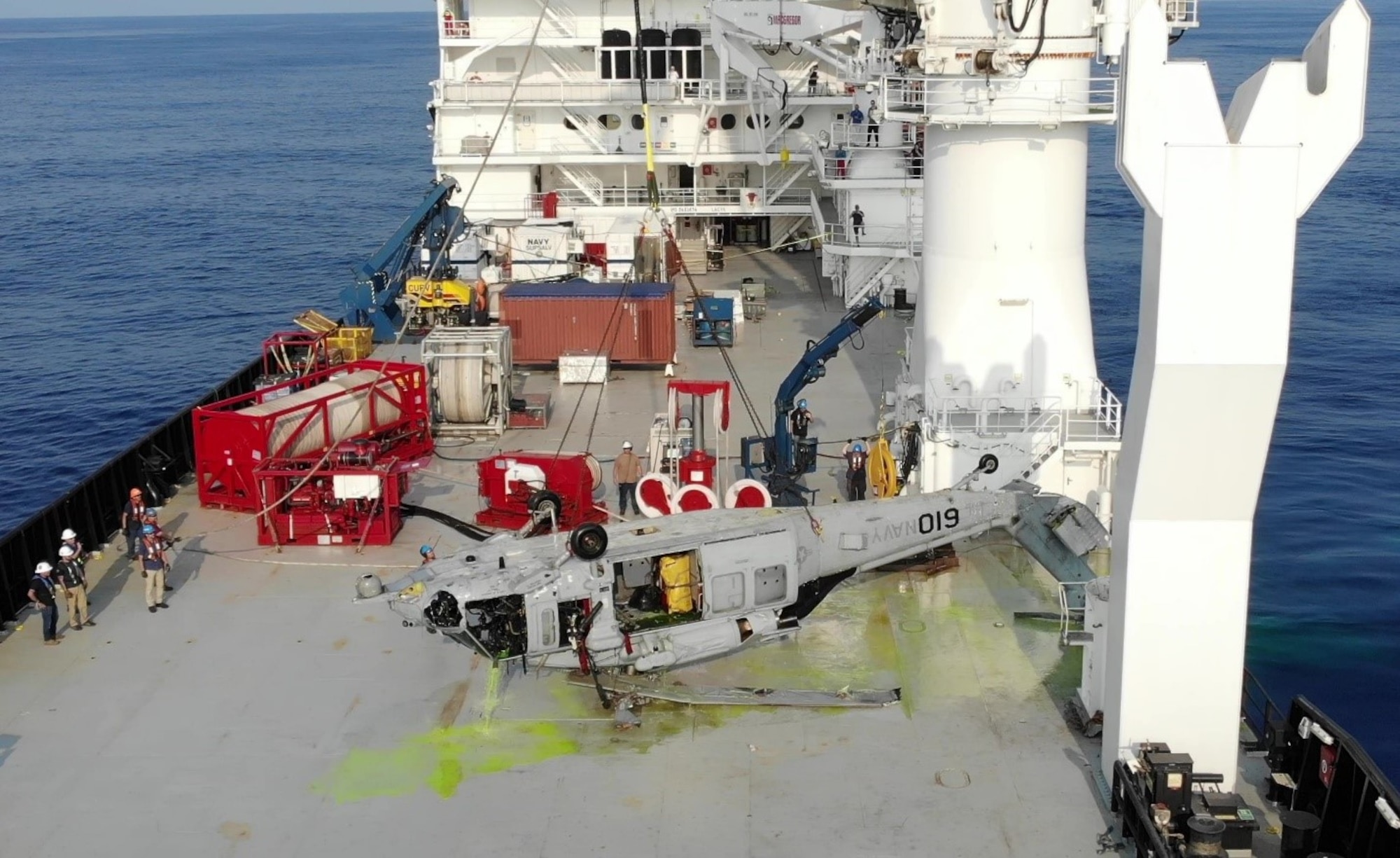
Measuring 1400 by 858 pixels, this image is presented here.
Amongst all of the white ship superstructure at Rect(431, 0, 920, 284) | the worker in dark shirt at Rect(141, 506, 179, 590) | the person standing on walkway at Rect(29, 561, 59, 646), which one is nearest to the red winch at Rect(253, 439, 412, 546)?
the worker in dark shirt at Rect(141, 506, 179, 590)

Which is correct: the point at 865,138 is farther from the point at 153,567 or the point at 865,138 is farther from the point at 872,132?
the point at 153,567

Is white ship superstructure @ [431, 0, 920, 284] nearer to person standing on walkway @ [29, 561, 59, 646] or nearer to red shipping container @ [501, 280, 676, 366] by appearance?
red shipping container @ [501, 280, 676, 366]

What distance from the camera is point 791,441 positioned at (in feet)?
84.0

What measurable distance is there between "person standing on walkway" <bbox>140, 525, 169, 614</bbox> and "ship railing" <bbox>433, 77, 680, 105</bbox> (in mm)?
25912

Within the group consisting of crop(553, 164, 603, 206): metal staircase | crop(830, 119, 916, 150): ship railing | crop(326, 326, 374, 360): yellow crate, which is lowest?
crop(326, 326, 374, 360): yellow crate

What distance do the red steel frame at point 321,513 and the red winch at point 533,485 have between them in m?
1.58

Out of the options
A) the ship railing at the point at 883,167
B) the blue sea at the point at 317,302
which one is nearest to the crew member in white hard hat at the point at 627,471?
the blue sea at the point at 317,302

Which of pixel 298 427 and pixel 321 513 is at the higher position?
pixel 298 427

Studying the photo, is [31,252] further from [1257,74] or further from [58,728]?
[1257,74]

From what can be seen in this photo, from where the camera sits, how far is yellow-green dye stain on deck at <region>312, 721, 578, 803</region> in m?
16.6

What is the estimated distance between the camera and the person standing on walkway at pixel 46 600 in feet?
64.7

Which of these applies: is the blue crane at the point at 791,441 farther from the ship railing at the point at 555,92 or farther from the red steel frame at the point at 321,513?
the ship railing at the point at 555,92

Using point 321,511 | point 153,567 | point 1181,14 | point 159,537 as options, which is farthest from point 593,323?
point 1181,14

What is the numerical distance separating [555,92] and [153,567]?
2723 centimetres
